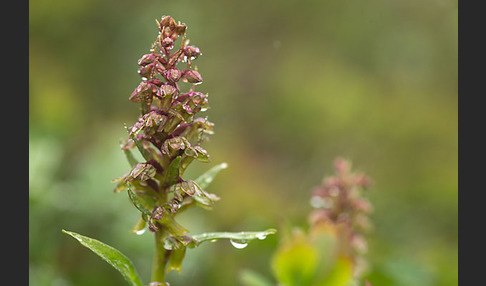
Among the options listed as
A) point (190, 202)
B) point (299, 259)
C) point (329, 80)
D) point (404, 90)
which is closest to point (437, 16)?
point (404, 90)

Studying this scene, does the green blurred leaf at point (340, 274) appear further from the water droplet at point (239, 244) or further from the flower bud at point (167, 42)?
the flower bud at point (167, 42)

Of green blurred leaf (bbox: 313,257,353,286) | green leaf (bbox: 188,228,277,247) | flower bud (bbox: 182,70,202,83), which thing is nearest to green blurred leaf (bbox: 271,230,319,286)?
green blurred leaf (bbox: 313,257,353,286)

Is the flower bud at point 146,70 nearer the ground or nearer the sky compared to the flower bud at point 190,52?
nearer the ground

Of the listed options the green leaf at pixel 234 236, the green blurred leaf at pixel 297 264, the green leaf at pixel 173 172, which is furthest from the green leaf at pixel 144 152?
the green blurred leaf at pixel 297 264

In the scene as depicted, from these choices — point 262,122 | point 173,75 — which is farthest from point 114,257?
point 262,122

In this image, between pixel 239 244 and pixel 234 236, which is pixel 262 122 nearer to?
pixel 239 244

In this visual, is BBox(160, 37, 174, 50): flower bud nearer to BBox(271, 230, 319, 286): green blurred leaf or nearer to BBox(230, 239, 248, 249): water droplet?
BBox(230, 239, 248, 249): water droplet

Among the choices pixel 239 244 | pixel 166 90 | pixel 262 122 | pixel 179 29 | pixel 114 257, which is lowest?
pixel 114 257
